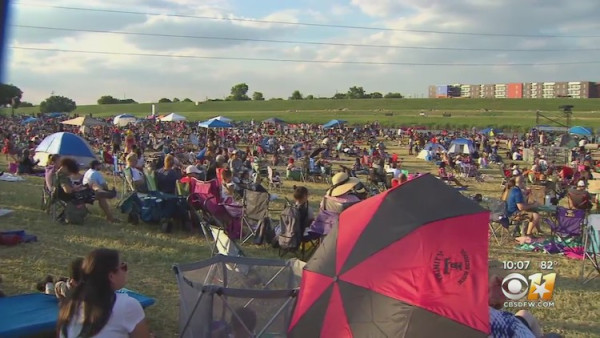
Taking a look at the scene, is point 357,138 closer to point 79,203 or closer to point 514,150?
point 514,150

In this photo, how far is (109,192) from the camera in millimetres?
9125

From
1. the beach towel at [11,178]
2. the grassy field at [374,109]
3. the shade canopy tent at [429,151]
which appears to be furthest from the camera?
the grassy field at [374,109]

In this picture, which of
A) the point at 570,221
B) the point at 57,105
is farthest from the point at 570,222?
the point at 57,105

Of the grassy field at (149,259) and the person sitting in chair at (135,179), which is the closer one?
the grassy field at (149,259)

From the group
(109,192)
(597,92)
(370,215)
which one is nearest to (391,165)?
(109,192)

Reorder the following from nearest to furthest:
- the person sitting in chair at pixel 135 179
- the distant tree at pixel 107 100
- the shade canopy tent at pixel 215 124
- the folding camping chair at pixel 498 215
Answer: the folding camping chair at pixel 498 215 → the person sitting in chair at pixel 135 179 → the shade canopy tent at pixel 215 124 → the distant tree at pixel 107 100

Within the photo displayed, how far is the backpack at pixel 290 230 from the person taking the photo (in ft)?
23.8

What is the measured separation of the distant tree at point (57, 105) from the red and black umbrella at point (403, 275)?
91.0 m

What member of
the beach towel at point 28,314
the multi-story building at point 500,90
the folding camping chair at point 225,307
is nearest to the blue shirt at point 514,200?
the folding camping chair at point 225,307

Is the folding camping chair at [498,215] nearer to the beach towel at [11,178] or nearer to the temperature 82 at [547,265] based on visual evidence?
the temperature 82 at [547,265]

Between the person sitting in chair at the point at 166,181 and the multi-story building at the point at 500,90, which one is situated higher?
the multi-story building at the point at 500,90

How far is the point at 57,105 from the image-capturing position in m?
89.0
